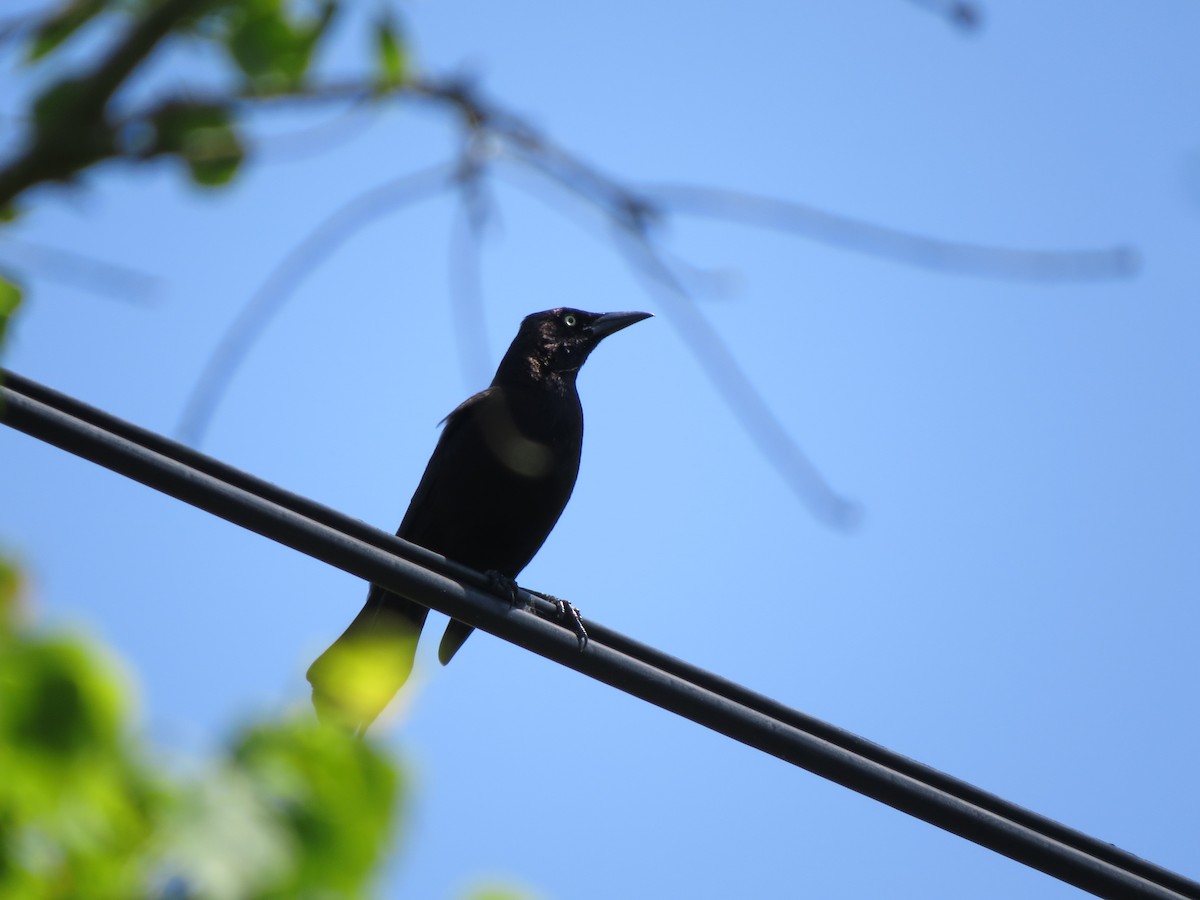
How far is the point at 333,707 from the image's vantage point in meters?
1.54

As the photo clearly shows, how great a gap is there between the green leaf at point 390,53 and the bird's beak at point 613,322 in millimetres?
4266

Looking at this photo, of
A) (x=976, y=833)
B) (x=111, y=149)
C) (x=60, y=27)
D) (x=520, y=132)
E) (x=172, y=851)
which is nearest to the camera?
(x=172, y=851)

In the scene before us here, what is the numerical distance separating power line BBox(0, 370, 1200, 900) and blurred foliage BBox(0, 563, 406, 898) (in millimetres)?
1450

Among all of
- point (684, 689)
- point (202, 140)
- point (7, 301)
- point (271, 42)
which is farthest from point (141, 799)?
point (684, 689)

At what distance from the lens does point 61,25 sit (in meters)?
1.57

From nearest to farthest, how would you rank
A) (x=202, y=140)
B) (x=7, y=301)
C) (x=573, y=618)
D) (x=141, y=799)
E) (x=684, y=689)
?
(x=141, y=799) → (x=7, y=301) → (x=202, y=140) → (x=684, y=689) → (x=573, y=618)

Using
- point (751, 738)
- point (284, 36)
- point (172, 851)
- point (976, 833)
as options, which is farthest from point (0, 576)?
point (976, 833)

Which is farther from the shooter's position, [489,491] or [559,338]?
[559,338]

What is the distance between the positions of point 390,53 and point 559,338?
4.17 meters

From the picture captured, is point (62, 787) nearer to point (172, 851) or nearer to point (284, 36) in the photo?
point (172, 851)

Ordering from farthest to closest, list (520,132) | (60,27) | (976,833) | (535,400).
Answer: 1. (535,400)
2. (976,833)
3. (520,132)
4. (60,27)

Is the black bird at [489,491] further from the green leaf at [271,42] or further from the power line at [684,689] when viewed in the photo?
the green leaf at [271,42]

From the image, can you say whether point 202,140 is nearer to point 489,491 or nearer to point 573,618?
point 573,618

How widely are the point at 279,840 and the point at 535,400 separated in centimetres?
437
